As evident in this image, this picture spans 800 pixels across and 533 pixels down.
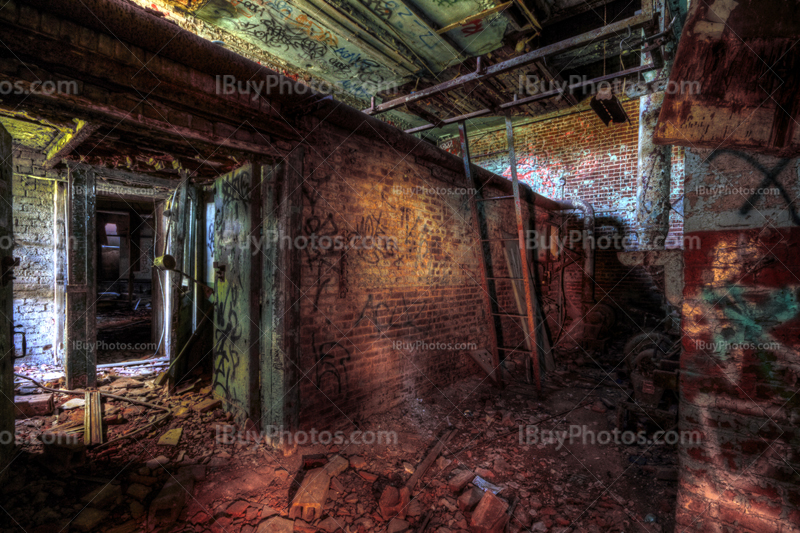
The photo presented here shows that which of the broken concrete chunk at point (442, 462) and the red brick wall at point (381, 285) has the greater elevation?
the red brick wall at point (381, 285)

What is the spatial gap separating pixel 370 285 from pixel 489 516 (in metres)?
2.57

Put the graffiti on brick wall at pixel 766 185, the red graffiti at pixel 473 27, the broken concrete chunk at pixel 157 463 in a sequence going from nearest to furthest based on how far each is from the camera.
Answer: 1. the graffiti on brick wall at pixel 766 185
2. the broken concrete chunk at pixel 157 463
3. the red graffiti at pixel 473 27

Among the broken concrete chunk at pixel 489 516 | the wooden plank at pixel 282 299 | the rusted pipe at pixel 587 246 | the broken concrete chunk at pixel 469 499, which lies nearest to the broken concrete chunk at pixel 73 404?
the wooden plank at pixel 282 299

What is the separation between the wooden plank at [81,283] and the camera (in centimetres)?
512

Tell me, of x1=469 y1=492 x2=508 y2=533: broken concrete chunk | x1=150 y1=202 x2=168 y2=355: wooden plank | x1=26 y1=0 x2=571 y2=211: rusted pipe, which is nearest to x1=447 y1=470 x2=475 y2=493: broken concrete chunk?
x1=469 y1=492 x2=508 y2=533: broken concrete chunk

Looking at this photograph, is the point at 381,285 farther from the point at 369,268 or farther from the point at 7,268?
the point at 7,268

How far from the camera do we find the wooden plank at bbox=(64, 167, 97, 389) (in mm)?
5125

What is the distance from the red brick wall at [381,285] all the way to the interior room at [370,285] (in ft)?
0.11

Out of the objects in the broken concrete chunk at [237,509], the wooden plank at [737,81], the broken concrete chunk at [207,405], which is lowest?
the broken concrete chunk at [237,509]

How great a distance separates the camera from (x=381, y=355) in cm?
439

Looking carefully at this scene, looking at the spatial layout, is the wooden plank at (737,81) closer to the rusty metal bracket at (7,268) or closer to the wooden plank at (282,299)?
the wooden plank at (282,299)

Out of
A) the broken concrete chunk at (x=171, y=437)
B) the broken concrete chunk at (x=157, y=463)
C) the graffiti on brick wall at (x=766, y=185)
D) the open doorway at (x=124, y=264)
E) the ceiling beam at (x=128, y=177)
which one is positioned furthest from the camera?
the open doorway at (x=124, y=264)

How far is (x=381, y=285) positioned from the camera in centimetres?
438

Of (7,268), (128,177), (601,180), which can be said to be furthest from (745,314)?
(128,177)
